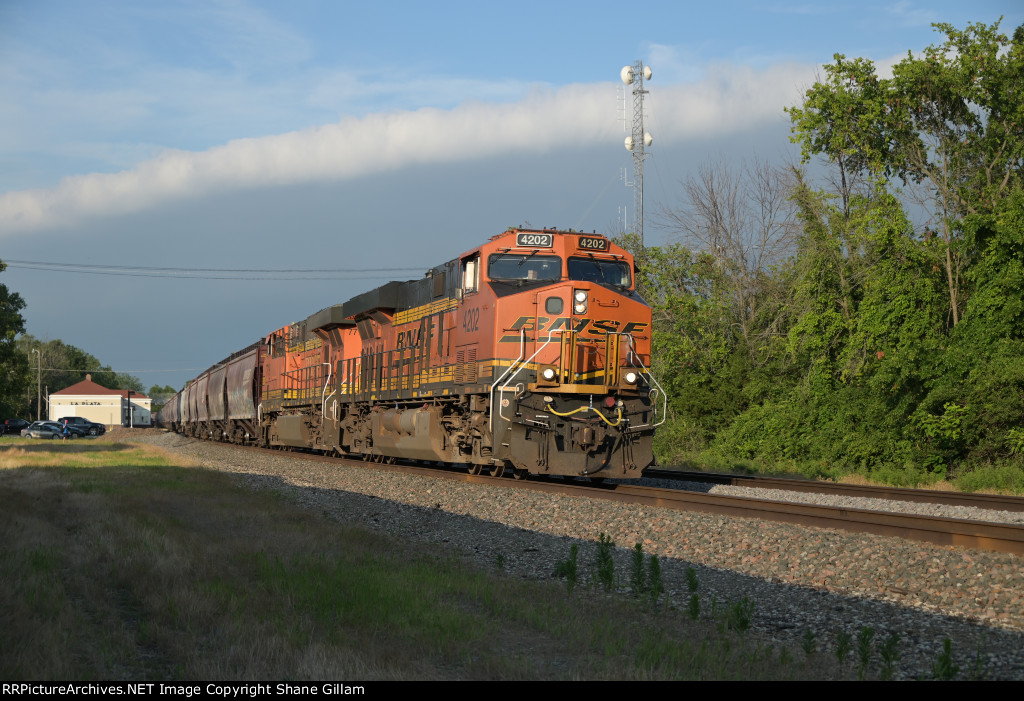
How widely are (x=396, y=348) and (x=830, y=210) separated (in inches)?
514

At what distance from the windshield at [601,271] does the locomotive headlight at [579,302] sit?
614 millimetres

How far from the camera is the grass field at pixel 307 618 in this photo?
488cm

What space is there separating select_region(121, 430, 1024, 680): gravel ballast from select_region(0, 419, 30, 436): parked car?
197ft

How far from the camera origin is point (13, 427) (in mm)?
66750

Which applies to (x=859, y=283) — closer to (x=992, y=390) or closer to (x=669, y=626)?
(x=992, y=390)

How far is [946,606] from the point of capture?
6.89 metres

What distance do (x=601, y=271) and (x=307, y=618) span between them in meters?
10.6

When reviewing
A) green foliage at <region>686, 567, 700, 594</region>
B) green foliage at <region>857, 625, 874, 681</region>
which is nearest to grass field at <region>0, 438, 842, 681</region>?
green foliage at <region>857, 625, 874, 681</region>

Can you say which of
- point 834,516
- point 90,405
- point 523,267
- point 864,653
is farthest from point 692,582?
point 90,405

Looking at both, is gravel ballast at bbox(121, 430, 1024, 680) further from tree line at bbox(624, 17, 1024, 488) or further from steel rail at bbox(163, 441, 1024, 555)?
tree line at bbox(624, 17, 1024, 488)

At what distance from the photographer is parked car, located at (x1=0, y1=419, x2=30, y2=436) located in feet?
210

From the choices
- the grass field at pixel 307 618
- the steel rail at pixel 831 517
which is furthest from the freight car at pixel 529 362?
the grass field at pixel 307 618

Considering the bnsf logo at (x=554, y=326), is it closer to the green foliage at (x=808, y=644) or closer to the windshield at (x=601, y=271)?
the windshield at (x=601, y=271)
